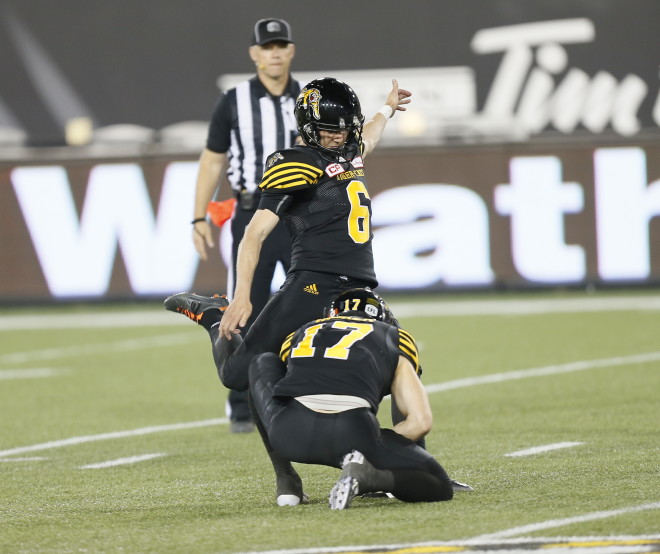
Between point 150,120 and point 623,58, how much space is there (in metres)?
5.35

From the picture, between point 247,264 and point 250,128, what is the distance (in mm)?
2359

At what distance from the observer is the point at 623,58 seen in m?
16.1

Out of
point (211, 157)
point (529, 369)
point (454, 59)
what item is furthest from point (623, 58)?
point (211, 157)

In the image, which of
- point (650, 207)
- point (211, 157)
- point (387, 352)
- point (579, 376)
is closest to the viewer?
point (387, 352)

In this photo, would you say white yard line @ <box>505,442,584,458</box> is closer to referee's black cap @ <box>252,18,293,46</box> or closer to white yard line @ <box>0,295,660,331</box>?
referee's black cap @ <box>252,18,293,46</box>

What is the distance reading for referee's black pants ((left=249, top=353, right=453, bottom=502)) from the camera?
505 centimetres

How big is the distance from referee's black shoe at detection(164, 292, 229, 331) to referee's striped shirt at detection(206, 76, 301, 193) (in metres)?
1.40

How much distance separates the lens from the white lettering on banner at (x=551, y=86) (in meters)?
15.8

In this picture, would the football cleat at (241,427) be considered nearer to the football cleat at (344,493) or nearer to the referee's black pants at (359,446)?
the referee's black pants at (359,446)

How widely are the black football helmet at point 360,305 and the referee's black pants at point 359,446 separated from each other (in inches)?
17.9

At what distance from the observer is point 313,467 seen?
6.21 m

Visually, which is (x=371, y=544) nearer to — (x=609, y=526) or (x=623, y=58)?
(x=609, y=526)

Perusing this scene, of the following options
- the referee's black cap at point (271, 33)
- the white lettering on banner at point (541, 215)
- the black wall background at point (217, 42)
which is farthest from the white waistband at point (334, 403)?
the black wall background at point (217, 42)

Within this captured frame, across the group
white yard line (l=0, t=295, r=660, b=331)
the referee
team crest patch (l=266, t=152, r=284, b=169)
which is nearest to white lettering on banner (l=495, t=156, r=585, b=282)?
white yard line (l=0, t=295, r=660, b=331)
